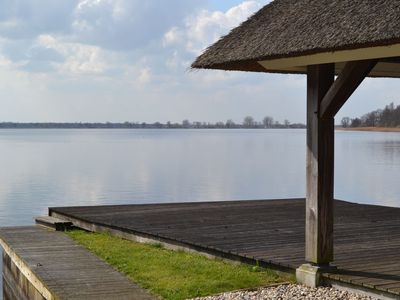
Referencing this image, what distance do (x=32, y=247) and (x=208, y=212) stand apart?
10.6 ft

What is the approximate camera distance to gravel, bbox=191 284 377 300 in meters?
6.08

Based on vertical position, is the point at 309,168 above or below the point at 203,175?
above

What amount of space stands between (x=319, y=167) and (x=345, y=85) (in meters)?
0.84

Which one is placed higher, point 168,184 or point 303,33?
point 303,33

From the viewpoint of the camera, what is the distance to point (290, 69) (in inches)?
296

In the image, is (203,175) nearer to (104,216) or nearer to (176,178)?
(176,178)

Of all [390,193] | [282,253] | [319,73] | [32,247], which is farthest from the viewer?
[390,193]

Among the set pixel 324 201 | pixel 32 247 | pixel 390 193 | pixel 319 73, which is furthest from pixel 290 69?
pixel 390 193

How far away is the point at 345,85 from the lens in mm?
6078

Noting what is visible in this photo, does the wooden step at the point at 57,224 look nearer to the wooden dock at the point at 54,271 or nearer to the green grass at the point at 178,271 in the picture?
the wooden dock at the point at 54,271

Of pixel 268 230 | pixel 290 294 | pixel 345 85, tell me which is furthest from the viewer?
pixel 268 230

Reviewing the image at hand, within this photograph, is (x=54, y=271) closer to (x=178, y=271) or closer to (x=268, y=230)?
(x=178, y=271)

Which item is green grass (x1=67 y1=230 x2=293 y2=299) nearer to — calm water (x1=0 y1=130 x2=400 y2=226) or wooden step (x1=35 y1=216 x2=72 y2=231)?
wooden step (x1=35 y1=216 x2=72 y2=231)

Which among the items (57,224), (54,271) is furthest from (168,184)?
(54,271)
